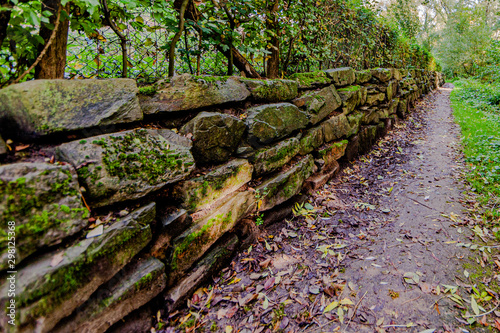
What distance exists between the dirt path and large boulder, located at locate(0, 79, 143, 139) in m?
1.74

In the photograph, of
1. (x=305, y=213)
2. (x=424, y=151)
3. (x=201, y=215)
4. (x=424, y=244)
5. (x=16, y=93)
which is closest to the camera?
(x=16, y=93)

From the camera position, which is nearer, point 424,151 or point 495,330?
point 495,330

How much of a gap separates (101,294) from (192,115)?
1.67 meters

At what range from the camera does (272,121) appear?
3064 mm

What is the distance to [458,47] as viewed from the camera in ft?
70.2

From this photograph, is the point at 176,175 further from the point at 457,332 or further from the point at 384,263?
the point at 457,332

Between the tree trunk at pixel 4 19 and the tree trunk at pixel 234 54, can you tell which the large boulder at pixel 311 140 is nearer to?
the tree trunk at pixel 234 54

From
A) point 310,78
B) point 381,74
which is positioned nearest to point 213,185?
point 310,78

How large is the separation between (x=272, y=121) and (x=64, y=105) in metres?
2.17

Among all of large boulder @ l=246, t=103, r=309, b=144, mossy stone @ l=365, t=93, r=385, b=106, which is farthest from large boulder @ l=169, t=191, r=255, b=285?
mossy stone @ l=365, t=93, r=385, b=106

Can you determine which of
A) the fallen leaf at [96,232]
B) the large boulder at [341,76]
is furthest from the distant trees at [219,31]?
the fallen leaf at [96,232]

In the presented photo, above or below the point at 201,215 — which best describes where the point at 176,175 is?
above

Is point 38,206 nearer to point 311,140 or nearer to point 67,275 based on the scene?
point 67,275

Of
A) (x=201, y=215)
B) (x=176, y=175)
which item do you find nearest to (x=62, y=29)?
(x=176, y=175)
